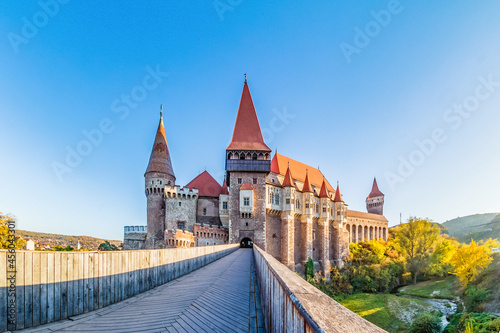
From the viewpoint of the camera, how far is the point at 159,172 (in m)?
32.3

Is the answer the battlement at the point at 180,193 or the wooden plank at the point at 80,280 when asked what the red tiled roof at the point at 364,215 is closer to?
the battlement at the point at 180,193

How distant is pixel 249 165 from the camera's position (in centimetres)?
3231

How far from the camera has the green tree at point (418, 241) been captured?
120ft

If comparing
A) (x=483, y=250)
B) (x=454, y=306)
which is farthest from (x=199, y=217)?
(x=483, y=250)

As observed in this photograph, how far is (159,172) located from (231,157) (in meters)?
8.51

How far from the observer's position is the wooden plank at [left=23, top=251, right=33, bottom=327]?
4.20 meters

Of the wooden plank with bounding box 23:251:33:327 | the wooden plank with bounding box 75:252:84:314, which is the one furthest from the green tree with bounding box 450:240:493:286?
the wooden plank with bounding box 23:251:33:327

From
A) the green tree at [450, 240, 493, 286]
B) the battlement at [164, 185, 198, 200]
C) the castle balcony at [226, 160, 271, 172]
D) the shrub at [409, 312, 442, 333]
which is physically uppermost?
the castle balcony at [226, 160, 271, 172]

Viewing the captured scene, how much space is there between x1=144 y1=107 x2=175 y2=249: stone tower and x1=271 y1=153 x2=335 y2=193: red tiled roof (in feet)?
44.4

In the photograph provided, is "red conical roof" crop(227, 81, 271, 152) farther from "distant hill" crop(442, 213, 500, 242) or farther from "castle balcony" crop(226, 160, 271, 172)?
"distant hill" crop(442, 213, 500, 242)

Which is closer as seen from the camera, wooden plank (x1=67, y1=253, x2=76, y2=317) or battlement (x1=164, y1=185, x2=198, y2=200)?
wooden plank (x1=67, y1=253, x2=76, y2=317)

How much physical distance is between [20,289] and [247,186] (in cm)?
2738

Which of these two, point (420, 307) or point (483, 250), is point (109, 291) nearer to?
point (420, 307)

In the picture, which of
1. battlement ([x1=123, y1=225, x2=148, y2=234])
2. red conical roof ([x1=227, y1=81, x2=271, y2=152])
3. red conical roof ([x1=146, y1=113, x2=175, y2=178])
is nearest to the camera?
red conical roof ([x1=146, y1=113, x2=175, y2=178])
